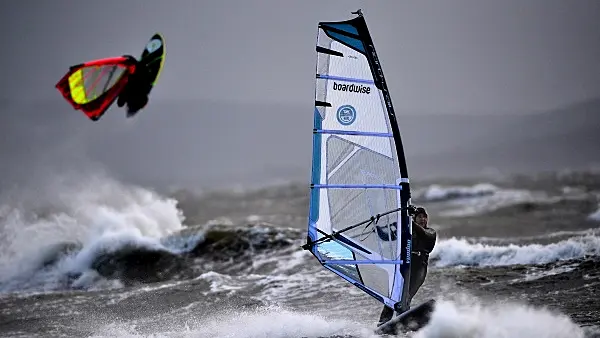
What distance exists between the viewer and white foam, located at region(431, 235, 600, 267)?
1227cm

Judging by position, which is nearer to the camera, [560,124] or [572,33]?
[560,124]

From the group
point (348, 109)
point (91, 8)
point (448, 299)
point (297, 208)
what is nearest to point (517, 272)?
point (448, 299)

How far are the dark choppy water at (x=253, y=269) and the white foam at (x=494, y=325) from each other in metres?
0.02

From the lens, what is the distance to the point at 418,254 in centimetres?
837

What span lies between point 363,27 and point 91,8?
4362 centimetres

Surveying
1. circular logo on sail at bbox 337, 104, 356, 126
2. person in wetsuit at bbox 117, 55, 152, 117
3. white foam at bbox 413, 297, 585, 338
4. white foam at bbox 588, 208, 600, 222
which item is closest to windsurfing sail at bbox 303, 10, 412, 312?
circular logo on sail at bbox 337, 104, 356, 126

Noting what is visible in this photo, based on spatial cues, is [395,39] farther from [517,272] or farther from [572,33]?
[517,272]

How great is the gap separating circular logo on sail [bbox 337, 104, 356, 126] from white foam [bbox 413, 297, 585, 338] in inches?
89.1

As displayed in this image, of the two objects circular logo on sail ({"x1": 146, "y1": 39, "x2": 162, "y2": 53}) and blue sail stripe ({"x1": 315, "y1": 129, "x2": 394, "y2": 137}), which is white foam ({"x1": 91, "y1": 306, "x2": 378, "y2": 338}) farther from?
circular logo on sail ({"x1": 146, "y1": 39, "x2": 162, "y2": 53})

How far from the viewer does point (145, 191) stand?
21.5 m

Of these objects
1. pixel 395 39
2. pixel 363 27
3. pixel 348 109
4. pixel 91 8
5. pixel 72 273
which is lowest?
pixel 72 273

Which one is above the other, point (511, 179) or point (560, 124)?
point (560, 124)

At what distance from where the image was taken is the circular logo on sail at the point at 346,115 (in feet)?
25.7

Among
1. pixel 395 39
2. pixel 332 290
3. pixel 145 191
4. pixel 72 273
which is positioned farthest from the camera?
pixel 395 39
